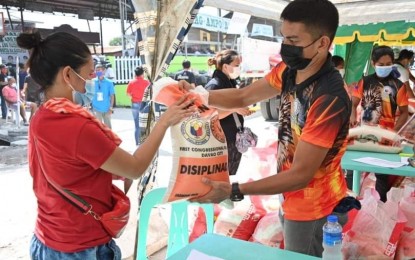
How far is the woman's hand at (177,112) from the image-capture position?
1.39 m

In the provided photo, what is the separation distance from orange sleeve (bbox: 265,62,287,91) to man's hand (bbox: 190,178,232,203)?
1.88 ft

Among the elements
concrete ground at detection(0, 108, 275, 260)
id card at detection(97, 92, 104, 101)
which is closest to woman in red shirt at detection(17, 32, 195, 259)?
concrete ground at detection(0, 108, 275, 260)

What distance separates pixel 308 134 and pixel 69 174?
0.83 meters

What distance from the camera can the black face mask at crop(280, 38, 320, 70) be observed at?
55.9 inches

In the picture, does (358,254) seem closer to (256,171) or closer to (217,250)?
(217,250)

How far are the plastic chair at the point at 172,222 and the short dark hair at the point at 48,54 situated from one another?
89 cm

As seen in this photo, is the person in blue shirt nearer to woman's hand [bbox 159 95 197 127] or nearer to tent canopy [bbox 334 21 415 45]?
tent canopy [bbox 334 21 415 45]

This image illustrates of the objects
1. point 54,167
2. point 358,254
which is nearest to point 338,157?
point 358,254

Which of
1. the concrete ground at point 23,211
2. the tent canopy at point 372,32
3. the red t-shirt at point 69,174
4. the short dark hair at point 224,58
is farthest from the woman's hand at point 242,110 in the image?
the tent canopy at point 372,32

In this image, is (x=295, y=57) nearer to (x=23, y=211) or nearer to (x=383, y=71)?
(x=383, y=71)

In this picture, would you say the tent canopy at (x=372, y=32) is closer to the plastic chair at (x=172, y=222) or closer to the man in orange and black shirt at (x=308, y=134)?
the plastic chair at (x=172, y=222)

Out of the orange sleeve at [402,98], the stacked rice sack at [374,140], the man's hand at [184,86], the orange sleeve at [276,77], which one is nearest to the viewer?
the man's hand at [184,86]

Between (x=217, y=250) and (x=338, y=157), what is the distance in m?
0.56

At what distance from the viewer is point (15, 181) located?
17.1 feet
